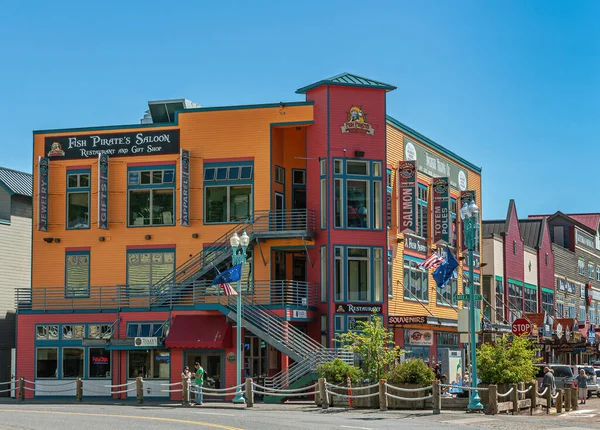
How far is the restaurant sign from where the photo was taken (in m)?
52.8

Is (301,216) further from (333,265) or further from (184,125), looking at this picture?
(184,125)

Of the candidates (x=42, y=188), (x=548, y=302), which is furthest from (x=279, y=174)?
(x=548, y=302)

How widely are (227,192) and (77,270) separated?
28.0 feet

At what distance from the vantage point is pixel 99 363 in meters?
47.1

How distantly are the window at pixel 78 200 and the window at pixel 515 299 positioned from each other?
95.5 feet

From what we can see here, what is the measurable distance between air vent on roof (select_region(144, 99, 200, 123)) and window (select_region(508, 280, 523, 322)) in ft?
87.2

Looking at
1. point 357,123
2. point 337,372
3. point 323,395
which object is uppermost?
point 357,123

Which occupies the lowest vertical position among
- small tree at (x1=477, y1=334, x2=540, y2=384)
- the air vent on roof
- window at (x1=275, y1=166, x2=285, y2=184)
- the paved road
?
the paved road

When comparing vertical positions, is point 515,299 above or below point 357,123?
below

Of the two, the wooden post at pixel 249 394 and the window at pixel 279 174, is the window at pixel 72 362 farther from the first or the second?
the wooden post at pixel 249 394

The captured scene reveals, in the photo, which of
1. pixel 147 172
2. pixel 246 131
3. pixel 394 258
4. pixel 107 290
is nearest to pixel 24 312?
pixel 107 290

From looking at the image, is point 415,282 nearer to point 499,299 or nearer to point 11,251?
point 499,299

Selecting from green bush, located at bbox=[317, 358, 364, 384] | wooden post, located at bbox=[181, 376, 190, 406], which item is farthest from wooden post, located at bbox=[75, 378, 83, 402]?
green bush, located at bbox=[317, 358, 364, 384]

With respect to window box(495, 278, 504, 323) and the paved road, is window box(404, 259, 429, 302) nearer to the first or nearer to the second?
window box(495, 278, 504, 323)
